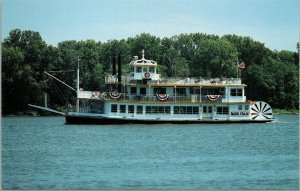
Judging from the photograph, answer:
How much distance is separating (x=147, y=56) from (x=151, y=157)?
216 ft

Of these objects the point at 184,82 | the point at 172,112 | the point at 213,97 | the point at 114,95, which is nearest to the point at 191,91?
the point at 184,82

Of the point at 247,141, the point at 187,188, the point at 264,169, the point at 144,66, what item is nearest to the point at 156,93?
the point at 144,66

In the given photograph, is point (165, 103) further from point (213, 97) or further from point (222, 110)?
point (222, 110)

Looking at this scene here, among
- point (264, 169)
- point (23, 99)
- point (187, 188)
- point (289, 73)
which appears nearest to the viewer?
point (187, 188)

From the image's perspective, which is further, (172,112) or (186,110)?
(186,110)

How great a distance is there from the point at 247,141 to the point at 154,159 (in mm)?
11396

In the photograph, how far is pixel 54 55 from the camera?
9025 centimetres

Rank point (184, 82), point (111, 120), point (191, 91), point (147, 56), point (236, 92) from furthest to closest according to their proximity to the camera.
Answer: point (147, 56)
point (191, 91)
point (236, 92)
point (184, 82)
point (111, 120)

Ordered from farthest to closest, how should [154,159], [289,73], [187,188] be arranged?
[289,73], [154,159], [187,188]

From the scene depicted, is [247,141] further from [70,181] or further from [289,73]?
[289,73]

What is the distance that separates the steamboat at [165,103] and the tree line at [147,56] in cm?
2148

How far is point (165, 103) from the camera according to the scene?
5981 centimetres

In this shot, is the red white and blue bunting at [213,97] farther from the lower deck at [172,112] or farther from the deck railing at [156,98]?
the lower deck at [172,112]

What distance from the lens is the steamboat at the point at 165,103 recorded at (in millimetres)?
59625
